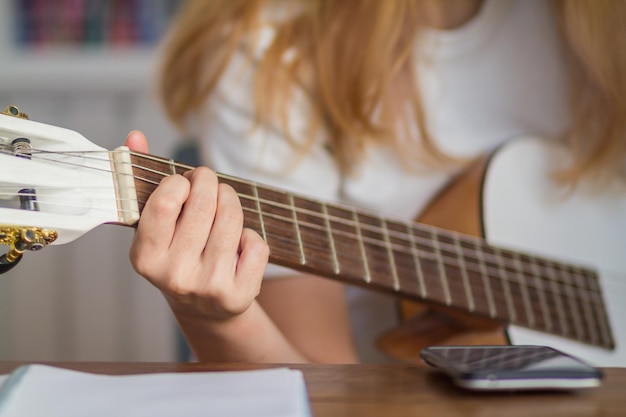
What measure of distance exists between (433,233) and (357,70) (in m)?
0.24

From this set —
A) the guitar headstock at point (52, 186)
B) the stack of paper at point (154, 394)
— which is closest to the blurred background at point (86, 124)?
the guitar headstock at point (52, 186)

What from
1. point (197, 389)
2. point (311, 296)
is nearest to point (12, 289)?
point (311, 296)

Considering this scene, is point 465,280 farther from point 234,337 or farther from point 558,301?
point 234,337

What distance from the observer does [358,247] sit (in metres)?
0.67

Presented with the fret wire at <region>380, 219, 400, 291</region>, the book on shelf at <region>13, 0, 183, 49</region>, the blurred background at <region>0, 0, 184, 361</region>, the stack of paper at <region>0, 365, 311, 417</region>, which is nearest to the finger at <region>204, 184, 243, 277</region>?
Result: the stack of paper at <region>0, 365, 311, 417</region>

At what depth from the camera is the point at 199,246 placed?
1.72ft

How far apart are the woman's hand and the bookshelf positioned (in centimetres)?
122

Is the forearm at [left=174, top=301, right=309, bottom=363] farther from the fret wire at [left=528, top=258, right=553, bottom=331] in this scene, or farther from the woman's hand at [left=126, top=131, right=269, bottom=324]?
the fret wire at [left=528, top=258, right=553, bottom=331]

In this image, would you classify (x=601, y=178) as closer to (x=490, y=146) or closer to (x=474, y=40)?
(x=490, y=146)

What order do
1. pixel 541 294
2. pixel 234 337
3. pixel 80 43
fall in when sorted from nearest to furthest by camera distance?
pixel 234 337 < pixel 541 294 < pixel 80 43

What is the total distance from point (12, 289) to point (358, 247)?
4.49ft

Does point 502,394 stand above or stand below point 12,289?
above

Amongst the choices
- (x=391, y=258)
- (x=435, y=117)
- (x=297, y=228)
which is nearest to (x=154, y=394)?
(x=297, y=228)

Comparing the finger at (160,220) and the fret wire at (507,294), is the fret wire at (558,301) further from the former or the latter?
the finger at (160,220)
